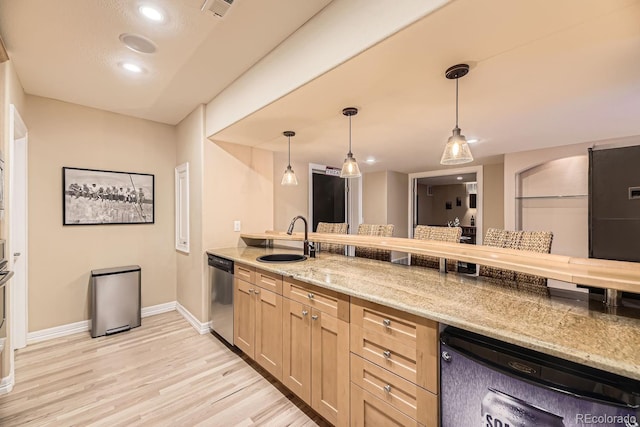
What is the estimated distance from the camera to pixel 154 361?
2.44 m

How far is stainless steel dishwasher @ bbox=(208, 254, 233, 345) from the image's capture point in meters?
2.61

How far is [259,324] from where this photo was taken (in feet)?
7.25

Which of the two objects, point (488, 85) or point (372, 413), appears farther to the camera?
point (488, 85)

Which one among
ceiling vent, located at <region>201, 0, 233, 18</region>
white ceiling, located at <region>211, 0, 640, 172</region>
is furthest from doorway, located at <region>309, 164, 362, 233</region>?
ceiling vent, located at <region>201, 0, 233, 18</region>

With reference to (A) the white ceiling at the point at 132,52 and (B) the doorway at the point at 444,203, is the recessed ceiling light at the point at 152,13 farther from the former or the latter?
(B) the doorway at the point at 444,203

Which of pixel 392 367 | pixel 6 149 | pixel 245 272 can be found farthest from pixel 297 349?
pixel 6 149

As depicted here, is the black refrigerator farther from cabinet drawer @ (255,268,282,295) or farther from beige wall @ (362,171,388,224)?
beige wall @ (362,171,388,224)

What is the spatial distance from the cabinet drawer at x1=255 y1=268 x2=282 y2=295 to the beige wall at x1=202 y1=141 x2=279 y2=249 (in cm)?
113

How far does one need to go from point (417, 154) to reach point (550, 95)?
2170mm

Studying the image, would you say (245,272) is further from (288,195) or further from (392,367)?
(288,195)

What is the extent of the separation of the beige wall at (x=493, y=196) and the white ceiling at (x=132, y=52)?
4688 mm

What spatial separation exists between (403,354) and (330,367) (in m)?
0.56

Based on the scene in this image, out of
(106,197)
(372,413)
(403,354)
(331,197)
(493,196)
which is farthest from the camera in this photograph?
(331,197)

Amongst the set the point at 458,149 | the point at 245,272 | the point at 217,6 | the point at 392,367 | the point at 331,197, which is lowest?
the point at 392,367
